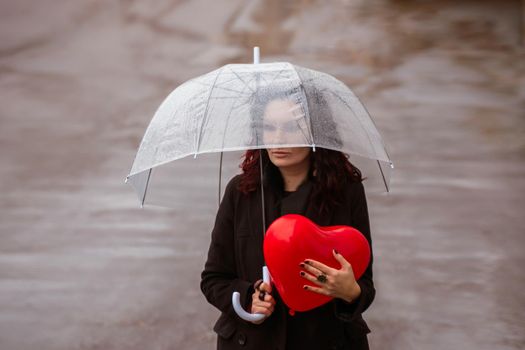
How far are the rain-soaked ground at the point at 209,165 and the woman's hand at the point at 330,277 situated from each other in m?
0.98

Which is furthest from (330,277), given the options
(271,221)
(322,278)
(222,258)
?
(222,258)

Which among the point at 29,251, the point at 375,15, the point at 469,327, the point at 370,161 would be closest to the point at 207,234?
the point at 29,251

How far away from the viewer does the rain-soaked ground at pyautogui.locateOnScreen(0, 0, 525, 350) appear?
4641 mm

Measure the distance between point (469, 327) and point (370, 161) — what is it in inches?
80.0

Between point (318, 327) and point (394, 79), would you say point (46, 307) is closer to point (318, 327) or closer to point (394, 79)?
point (318, 327)

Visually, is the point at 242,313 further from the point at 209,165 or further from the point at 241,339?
the point at 209,165

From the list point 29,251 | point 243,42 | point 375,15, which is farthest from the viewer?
point 375,15

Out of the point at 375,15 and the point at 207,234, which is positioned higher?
the point at 375,15

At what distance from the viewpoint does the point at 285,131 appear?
7.64 ft

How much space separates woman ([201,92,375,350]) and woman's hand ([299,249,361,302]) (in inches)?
3.7

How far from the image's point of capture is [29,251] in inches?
215

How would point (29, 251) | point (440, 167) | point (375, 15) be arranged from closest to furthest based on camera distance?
1. point (29, 251)
2. point (440, 167)
3. point (375, 15)

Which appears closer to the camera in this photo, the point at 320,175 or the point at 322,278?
the point at 322,278

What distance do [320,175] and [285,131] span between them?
0.18 meters
